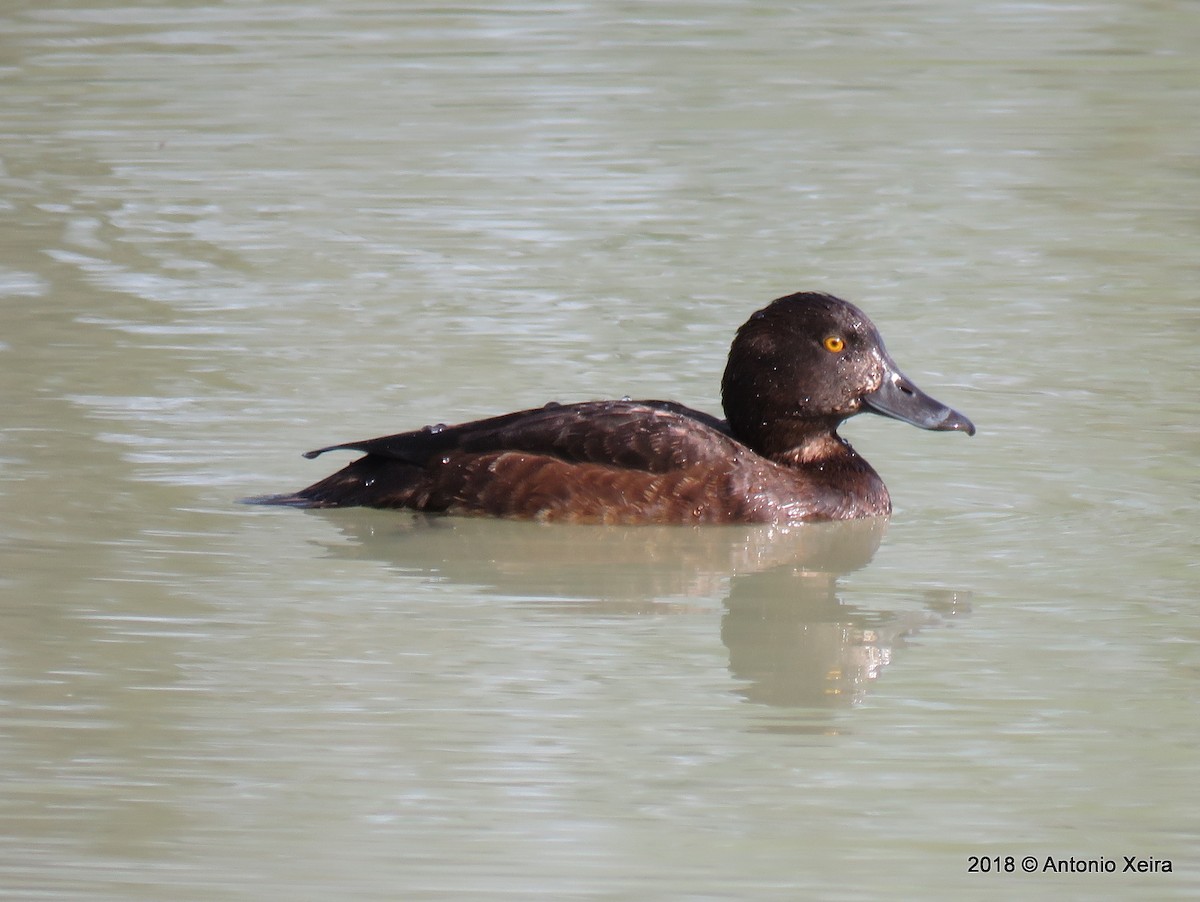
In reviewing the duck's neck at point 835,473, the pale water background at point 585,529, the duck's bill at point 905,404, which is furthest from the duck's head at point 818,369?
the pale water background at point 585,529

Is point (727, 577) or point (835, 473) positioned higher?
point (835, 473)

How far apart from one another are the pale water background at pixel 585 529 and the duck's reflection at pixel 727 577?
0.02m

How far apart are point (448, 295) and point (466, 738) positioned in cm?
566

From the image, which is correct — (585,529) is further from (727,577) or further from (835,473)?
(835,473)

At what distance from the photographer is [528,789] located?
5.03 metres

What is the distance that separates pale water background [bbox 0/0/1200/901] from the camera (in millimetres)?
4867

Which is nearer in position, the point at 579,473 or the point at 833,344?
the point at 579,473

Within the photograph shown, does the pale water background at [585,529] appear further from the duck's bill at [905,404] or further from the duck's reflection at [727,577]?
the duck's bill at [905,404]

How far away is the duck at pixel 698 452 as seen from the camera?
25.0 feet

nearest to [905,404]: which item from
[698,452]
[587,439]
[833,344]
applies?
[833,344]

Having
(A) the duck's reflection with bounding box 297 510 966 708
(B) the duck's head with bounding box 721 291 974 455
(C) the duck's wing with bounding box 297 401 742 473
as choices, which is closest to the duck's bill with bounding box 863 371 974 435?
(B) the duck's head with bounding box 721 291 974 455

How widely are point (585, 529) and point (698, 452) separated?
19.5 inches

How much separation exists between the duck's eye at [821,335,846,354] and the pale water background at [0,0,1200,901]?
2.13 ft

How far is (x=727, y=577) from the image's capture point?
708 centimetres
